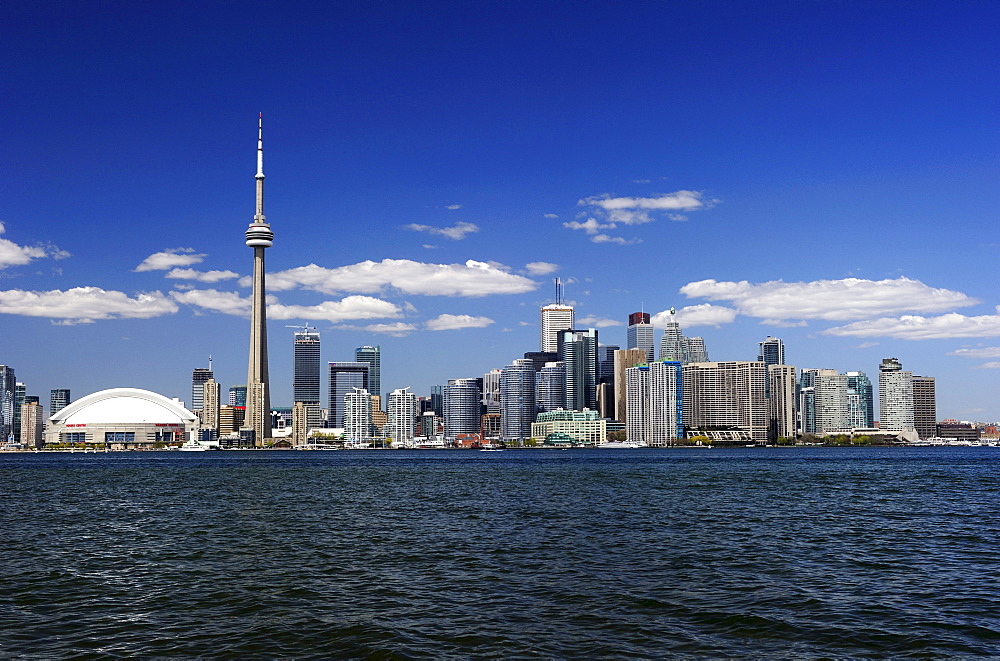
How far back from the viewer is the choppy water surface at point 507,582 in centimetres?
2114

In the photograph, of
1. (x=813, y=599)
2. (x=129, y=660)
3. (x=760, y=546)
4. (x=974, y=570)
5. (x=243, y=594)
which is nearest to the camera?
(x=129, y=660)

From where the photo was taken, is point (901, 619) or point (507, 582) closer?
point (901, 619)

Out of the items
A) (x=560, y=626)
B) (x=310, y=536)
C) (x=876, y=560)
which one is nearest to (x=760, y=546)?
(x=876, y=560)

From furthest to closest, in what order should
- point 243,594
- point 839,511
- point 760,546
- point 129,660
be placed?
point 839,511, point 760,546, point 243,594, point 129,660

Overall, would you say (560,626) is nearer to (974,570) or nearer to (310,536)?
(974,570)

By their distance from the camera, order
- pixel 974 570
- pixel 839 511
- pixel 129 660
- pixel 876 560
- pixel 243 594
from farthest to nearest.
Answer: pixel 839 511 → pixel 876 560 → pixel 974 570 → pixel 243 594 → pixel 129 660

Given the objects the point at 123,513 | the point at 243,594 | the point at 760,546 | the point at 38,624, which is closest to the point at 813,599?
the point at 760,546

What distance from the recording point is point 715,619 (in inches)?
912

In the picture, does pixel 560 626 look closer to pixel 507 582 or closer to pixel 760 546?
pixel 507 582

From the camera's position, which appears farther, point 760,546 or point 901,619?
point 760,546

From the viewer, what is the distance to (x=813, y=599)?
2564 cm

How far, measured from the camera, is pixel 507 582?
28844 millimetres

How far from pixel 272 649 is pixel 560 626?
701 centimetres

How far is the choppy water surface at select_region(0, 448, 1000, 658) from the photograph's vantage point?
21.1 m
